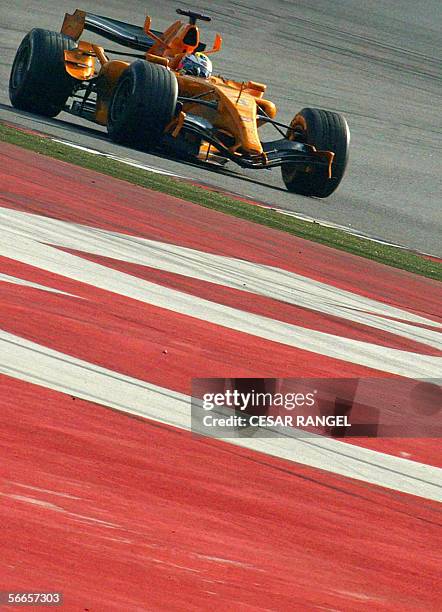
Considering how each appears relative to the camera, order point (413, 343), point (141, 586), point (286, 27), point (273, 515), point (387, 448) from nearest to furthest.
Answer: point (141, 586), point (273, 515), point (387, 448), point (413, 343), point (286, 27)

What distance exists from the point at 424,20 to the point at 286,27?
6.60 metres

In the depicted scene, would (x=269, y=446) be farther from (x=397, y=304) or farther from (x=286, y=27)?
(x=286, y=27)

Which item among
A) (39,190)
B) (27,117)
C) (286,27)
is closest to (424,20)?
(286,27)

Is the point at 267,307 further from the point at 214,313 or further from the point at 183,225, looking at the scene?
the point at 183,225

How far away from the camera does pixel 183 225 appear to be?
7191mm

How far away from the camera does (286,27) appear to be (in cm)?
2780

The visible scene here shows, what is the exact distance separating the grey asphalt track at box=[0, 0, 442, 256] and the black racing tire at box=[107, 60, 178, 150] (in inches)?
7.6

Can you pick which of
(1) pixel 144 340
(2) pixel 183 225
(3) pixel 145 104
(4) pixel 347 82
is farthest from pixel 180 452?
(4) pixel 347 82

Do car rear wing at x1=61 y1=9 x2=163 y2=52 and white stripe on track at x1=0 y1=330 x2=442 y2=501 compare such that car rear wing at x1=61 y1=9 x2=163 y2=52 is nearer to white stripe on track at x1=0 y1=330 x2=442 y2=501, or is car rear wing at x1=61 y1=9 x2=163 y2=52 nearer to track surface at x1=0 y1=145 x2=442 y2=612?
track surface at x1=0 y1=145 x2=442 y2=612

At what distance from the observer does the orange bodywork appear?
1175 cm

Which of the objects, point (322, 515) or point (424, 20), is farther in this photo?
point (424, 20)

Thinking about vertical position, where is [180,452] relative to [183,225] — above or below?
below

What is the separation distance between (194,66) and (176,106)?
4.08 feet

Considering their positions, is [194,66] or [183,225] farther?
[194,66]
